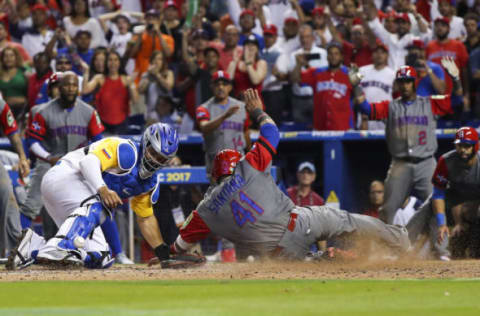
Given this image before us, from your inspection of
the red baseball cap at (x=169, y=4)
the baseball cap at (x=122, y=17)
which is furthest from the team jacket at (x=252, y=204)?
the baseball cap at (x=122, y=17)

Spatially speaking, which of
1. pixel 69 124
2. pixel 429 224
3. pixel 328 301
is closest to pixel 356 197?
pixel 429 224

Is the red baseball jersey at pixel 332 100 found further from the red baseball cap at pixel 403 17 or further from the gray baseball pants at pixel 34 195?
the gray baseball pants at pixel 34 195

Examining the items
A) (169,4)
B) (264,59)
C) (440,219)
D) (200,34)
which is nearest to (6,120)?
(200,34)

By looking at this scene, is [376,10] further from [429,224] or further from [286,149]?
[429,224]

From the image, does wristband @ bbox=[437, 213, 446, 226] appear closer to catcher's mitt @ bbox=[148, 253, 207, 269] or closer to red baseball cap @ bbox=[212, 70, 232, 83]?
catcher's mitt @ bbox=[148, 253, 207, 269]

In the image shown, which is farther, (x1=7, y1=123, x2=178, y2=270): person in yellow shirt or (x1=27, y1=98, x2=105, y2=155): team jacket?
(x1=27, y1=98, x2=105, y2=155): team jacket

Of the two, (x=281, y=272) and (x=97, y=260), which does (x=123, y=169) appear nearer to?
(x=97, y=260)

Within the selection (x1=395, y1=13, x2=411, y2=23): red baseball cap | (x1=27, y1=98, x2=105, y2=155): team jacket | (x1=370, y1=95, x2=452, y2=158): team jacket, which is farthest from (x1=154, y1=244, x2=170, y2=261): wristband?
(x1=395, y1=13, x2=411, y2=23): red baseball cap
